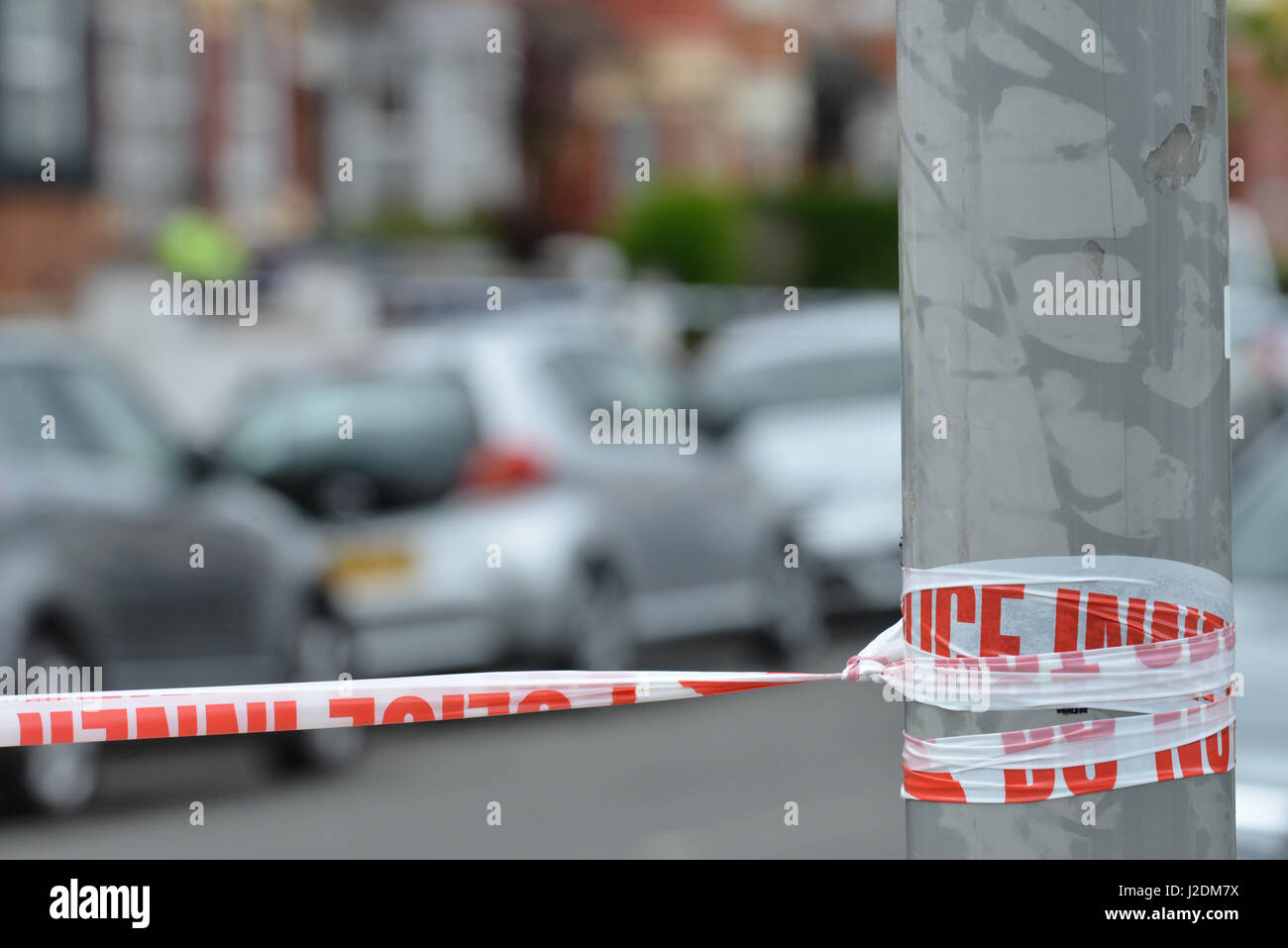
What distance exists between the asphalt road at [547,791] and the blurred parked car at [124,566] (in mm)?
352

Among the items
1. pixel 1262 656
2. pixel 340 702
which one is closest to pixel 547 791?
pixel 1262 656

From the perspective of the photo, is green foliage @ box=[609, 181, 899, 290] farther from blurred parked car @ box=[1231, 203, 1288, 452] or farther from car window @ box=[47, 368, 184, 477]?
car window @ box=[47, 368, 184, 477]

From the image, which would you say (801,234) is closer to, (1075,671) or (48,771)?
(48,771)

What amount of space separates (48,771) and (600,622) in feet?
11.9

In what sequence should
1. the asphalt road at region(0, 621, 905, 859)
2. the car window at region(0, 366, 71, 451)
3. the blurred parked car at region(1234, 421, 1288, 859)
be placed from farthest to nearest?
the car window at region(0, 366, 71, 451) < the asphalt road at region(0, 621, 905, 859) < the blurred parked car at region(1234, 421, 1288, 859)

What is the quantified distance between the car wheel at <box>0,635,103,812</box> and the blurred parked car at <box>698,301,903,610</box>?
5.30 m

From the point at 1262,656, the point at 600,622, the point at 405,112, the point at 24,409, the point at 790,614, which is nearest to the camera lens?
the point at 1262,656

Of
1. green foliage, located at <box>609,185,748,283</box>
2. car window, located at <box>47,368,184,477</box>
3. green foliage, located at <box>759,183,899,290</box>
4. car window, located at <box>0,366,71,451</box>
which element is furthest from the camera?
green foliage, located at <box>759,183,899,290</box>

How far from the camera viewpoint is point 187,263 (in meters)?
20.2

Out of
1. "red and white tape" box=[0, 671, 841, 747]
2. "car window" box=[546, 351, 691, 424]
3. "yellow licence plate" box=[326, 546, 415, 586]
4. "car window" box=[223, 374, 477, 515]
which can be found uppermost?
"car window" box=[546, 351, 691, 424]

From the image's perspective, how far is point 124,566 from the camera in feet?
28.4

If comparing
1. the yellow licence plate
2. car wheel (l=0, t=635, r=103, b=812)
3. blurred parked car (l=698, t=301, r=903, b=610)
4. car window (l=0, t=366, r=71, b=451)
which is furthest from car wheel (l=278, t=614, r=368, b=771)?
blurred parked car (l=698, t=301, r=903, b=610)

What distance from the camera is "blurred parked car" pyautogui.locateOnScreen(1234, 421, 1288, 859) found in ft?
17.4
